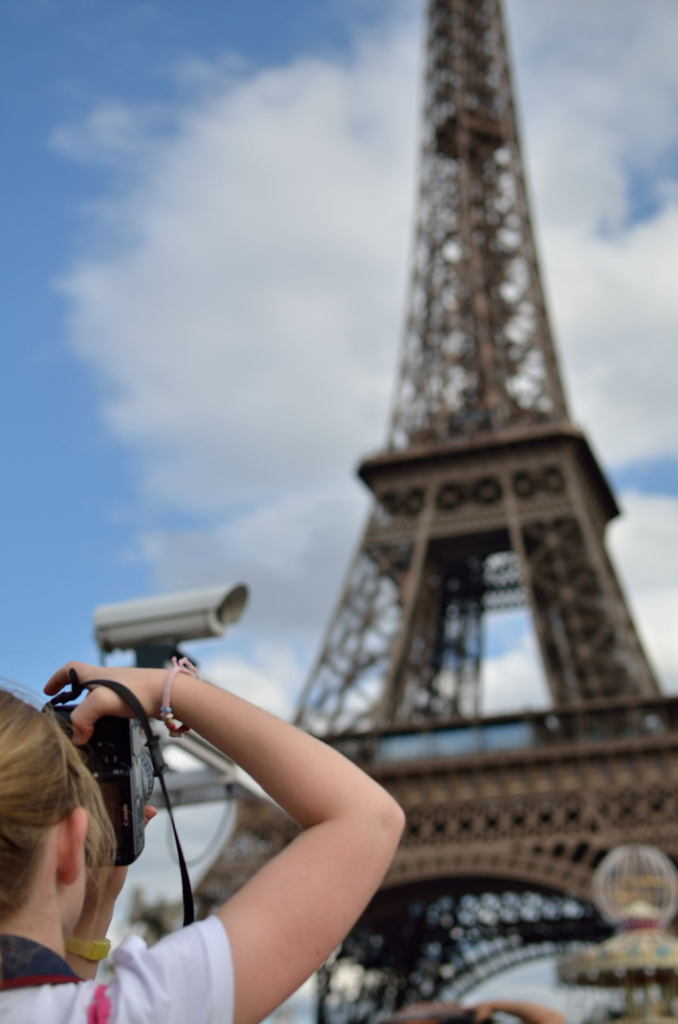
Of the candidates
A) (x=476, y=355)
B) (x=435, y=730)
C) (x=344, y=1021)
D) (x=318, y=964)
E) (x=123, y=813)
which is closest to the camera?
(x=318, y=964)

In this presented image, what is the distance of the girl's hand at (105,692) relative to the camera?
5.15 ft

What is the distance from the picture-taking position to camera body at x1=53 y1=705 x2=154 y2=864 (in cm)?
160

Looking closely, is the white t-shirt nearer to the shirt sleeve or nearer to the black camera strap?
the shirt sleeve

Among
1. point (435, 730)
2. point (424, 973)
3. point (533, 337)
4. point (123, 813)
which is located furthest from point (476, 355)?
point (123, 813)

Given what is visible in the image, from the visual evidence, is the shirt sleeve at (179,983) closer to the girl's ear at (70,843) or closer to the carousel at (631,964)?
the girl's ear at (70,843)

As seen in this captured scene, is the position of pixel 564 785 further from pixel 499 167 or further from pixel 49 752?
pixel 49 752

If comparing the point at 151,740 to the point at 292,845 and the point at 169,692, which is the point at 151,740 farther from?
the point at 292,845

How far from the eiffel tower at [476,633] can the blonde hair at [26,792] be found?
22.3 meters

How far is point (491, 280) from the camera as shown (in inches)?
1357

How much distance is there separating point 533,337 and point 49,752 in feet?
107

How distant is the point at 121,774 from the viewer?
1.61m

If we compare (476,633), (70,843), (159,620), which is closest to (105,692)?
(70,843)

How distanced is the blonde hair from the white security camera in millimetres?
3950

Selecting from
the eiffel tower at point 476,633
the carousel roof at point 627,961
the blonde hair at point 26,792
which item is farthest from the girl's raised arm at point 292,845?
the eiffel tower at point 476,633
